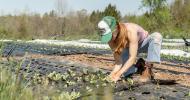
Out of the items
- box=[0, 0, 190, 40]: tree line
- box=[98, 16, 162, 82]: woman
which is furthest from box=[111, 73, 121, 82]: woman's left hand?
box=[0, 0, 190, 40]: tree line

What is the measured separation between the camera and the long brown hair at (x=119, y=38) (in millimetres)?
→ 6703

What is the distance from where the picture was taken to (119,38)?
673 centimetres

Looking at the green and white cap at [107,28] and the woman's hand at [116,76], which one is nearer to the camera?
the green and white cap at [107,28]

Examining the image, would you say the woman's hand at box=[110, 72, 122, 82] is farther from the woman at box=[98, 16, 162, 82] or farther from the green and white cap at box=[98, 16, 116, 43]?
the green and white cap at box=[98, 16, 116, 43]

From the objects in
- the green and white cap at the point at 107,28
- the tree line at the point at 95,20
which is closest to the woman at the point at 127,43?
the green and white cap at the point at 107,28

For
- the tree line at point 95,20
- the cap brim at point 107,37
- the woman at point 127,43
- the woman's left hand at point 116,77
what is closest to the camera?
the cap brim at point 107,37

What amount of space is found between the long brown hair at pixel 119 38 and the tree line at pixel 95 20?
85.1 feet

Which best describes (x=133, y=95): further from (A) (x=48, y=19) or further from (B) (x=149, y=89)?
(A) (x=48, y=19)

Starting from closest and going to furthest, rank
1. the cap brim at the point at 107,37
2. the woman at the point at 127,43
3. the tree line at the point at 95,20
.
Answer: the cap brim at the point at 107,37 < the woman at the point at 127,43 < the tree line at the point at 95,20

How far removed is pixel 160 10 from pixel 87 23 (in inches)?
500

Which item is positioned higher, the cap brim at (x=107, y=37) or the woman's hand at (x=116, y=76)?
the cap brim at (x=107, y=37)

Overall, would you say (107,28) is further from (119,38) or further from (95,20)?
(95,20)

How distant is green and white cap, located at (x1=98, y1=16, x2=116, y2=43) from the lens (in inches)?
258

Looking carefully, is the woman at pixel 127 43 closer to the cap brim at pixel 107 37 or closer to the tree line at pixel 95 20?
the cap brim at pixel 107 37
